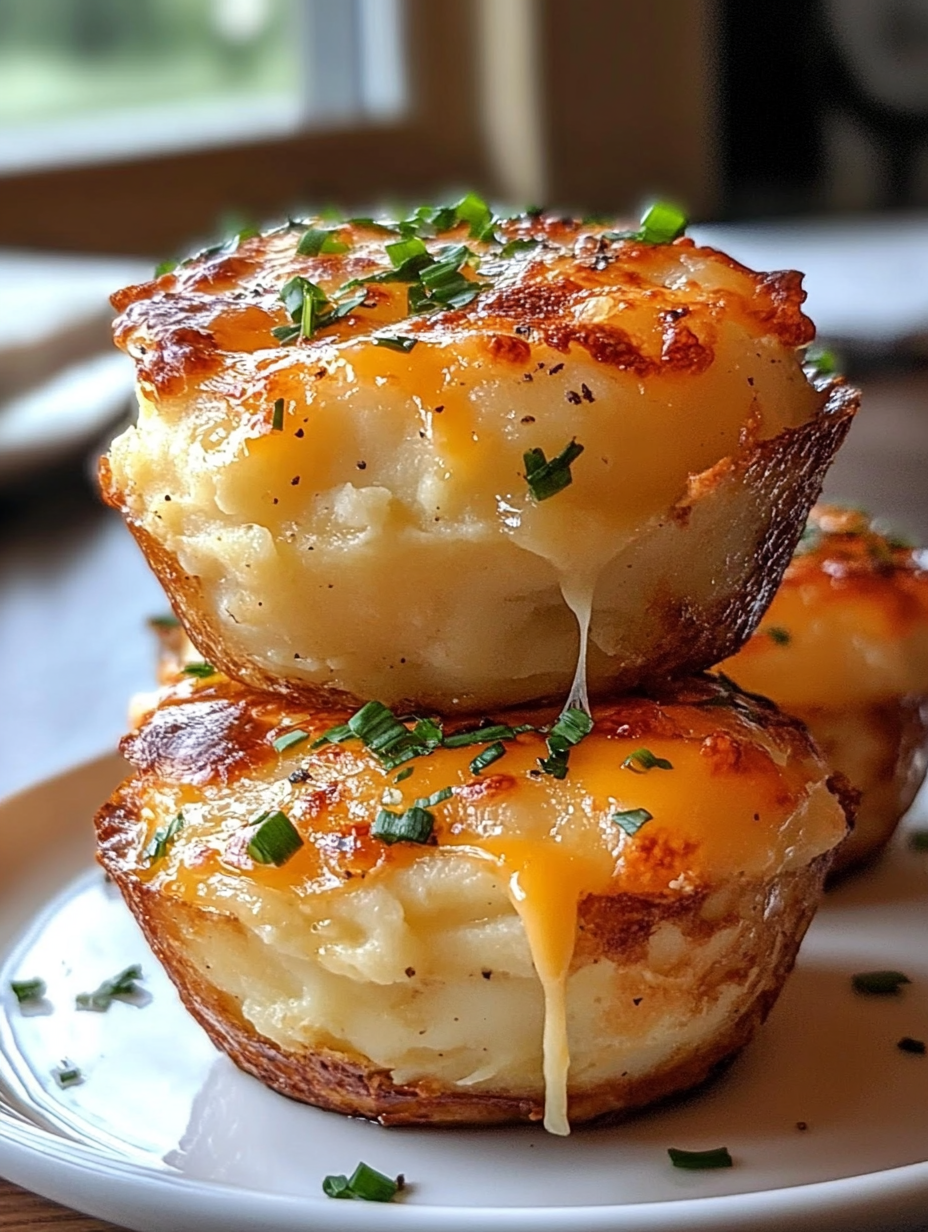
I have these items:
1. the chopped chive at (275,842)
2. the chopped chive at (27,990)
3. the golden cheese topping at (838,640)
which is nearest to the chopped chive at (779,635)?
the golden cheese topping at (838,640)

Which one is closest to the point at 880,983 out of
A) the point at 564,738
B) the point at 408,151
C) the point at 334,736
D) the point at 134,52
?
the point at 564,738

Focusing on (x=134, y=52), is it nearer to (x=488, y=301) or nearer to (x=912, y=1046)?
(x=488, y=301)

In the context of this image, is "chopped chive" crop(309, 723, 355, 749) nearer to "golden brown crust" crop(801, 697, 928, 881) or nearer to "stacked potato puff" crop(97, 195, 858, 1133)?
"stacked potato puff" crop(97, 195, 858, 1133)

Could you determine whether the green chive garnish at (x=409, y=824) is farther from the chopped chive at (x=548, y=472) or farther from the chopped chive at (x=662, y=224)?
the chopped chive at (x=662, y=224)

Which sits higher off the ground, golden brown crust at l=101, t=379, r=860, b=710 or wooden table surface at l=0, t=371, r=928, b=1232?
golden brown crust at l=101, t=379, r=860, b=710

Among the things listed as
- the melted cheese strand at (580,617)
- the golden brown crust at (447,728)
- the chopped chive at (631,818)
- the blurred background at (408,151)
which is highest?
the melted cheese strand at (580,617)

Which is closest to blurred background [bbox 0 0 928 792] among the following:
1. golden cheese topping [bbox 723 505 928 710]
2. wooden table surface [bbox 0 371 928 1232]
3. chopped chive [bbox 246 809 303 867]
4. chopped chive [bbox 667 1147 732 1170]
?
wooden table surface [bbox 0 371 928 1232]
